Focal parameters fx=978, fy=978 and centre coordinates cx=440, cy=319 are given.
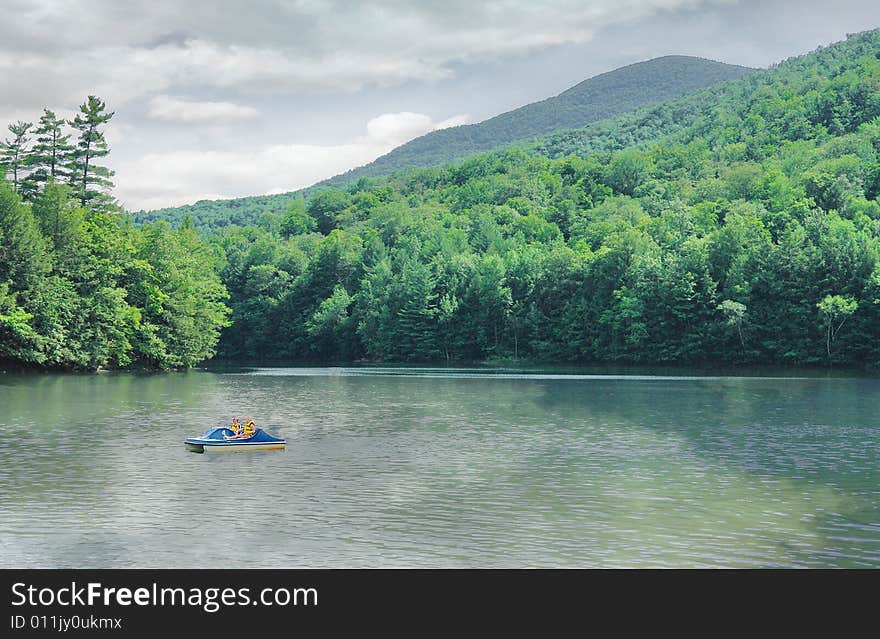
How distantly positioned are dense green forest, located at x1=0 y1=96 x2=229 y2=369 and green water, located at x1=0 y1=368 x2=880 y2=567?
2641cm

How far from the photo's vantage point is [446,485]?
31.3 m

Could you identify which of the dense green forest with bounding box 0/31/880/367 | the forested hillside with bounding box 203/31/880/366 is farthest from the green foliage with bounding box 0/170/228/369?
the forested hillside with bounding box 203/31/880/366

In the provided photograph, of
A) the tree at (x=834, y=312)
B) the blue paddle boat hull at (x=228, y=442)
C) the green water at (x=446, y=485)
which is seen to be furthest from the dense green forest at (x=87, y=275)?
the tree at (x=834, y=312)

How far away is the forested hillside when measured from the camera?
11306cm

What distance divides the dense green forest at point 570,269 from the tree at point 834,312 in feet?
0.85

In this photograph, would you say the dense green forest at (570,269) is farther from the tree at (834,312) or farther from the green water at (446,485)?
the green water at (446,485)

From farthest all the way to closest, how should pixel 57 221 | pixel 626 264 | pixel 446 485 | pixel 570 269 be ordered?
pixel 570 269, pixel 626 264, pixel 57 221, pixel 446 485

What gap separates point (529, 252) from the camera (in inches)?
5832

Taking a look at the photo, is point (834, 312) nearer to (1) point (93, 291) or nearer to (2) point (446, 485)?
(1) point (93, 291)

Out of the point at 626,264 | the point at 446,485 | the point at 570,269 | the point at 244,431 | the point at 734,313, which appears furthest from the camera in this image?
the point at 570,269

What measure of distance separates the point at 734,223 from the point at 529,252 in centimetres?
3434

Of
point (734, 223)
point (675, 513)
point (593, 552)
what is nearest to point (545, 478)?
point (675, 513)

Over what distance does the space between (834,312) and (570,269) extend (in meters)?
39.4

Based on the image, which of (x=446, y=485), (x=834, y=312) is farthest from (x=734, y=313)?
(x=446, y=485)
